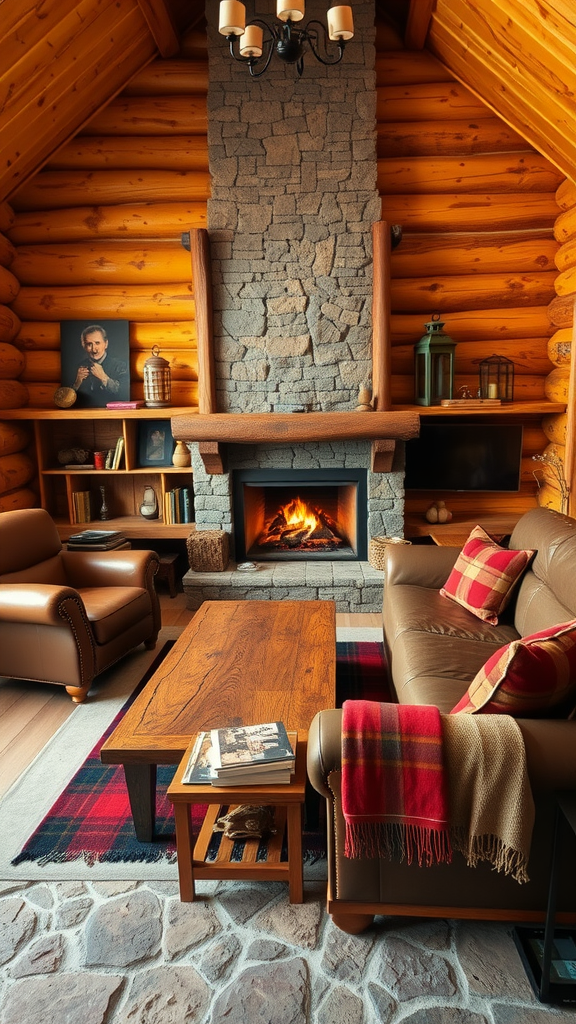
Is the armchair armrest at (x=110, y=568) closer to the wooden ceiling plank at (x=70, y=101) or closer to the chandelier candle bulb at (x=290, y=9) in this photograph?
the wooden ceiling plank at (x=70, y=101)

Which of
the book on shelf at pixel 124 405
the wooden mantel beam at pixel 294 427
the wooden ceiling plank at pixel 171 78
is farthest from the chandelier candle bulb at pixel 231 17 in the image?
the book on shelf at pixel 124 405

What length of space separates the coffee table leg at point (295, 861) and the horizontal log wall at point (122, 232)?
3957 mm

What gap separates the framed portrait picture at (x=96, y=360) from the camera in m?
5.52

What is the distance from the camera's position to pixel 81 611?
11.6 ft

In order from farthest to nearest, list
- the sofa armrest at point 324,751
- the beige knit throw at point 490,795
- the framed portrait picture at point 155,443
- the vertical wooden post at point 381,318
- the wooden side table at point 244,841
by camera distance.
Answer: the framed portrait picture at point 155,443
the vertical wooden post at point 381,318
the wooden side table at point 244,841
the sofa armrest at point 324,751
the beige knit throw at point 490,795

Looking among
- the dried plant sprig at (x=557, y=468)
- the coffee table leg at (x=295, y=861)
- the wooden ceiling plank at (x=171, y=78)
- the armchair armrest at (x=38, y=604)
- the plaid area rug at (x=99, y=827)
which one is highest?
the wooden ceiling plank at (x=171, y=78)

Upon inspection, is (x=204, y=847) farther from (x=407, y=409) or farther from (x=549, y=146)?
(x=549, y=146)

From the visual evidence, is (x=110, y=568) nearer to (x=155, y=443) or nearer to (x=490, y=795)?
(x=155, y=443)

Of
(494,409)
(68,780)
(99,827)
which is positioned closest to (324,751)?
(99,827)

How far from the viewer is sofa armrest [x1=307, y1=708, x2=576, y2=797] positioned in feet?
5.87

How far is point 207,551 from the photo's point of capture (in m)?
5.14

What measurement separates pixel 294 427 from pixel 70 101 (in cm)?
261

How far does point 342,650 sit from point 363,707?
233 centimetres

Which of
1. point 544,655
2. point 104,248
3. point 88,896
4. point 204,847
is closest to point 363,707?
point 544,655
